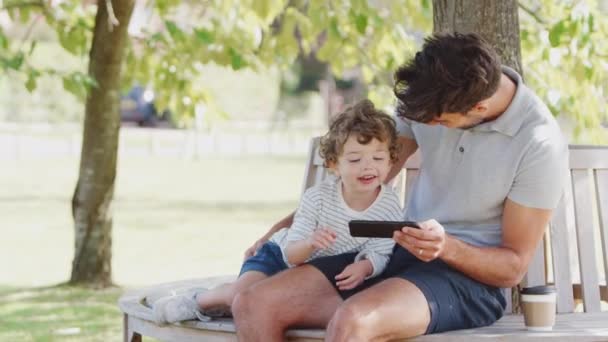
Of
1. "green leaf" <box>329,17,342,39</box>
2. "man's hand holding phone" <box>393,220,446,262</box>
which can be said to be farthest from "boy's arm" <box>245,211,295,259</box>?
"green leaf" <box>329,17,342,39</box>

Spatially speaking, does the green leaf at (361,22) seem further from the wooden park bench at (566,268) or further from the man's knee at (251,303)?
the man's knee at (251,303)

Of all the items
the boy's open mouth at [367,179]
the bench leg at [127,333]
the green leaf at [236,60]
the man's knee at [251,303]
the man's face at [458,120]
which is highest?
the green leaf at [236,60]

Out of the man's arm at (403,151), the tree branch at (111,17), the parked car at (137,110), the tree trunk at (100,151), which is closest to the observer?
the man's arm at (403,151)

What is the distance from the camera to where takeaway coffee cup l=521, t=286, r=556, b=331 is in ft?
12.0

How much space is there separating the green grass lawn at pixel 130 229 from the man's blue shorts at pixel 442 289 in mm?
2534

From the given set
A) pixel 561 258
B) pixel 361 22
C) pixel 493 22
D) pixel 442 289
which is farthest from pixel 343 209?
pixel 361 22

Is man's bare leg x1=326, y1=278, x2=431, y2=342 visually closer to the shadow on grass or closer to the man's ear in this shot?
the man's ear

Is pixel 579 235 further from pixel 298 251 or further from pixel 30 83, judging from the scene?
pixel 30 83

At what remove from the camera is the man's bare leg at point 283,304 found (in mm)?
3637

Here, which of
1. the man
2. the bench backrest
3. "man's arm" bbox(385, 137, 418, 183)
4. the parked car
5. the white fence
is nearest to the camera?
the man

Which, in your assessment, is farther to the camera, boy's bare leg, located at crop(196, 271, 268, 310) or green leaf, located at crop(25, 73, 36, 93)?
green leaf, located at crop(25, 73, 36, 93)

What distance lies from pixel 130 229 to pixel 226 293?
893cm

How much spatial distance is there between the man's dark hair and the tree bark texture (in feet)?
3.26

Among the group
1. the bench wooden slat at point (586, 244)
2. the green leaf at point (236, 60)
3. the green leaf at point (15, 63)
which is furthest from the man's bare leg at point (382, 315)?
the green leaf at point (236, 60)
